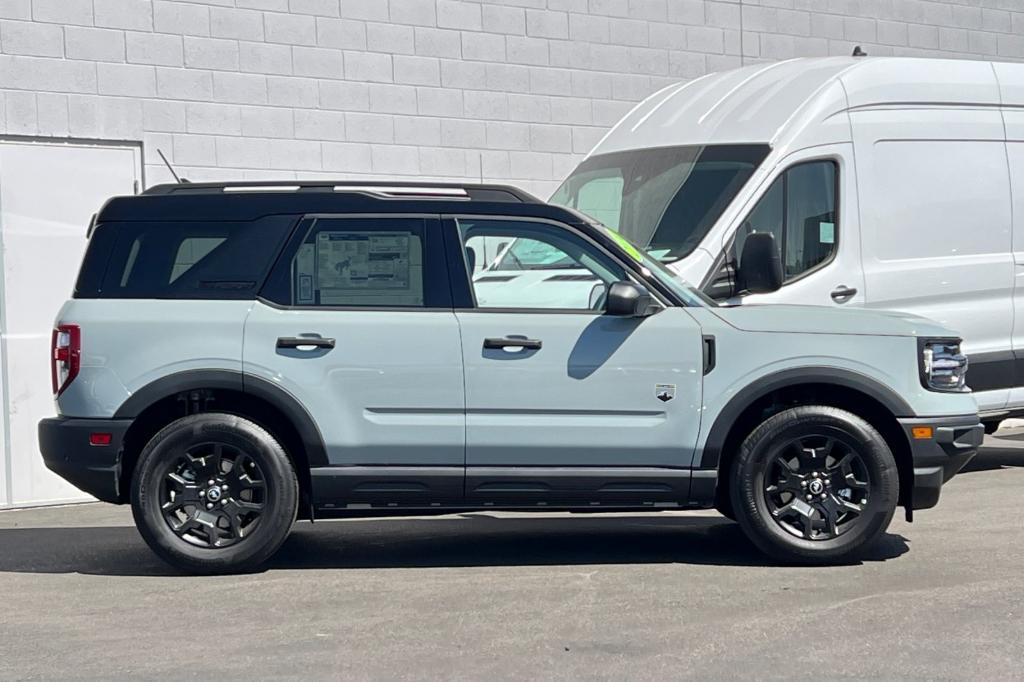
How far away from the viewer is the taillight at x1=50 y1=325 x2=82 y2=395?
283 inches

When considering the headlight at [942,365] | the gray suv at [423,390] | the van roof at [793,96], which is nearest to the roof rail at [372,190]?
the gray suv at [423,390]

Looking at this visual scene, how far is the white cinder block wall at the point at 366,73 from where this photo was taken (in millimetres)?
11125

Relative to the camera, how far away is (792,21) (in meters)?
14.6

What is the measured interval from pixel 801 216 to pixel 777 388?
257cm

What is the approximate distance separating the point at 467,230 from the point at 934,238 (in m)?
4.09

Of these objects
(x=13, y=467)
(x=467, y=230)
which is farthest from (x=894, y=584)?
(x=13, y=467)

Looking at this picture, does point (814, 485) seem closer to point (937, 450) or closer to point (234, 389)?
point (937, 450)

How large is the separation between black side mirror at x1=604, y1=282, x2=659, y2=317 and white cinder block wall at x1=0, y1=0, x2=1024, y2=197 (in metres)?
5.41

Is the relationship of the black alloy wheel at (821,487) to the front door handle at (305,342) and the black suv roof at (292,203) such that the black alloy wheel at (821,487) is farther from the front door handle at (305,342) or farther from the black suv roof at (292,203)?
the front door handle at (305,342)

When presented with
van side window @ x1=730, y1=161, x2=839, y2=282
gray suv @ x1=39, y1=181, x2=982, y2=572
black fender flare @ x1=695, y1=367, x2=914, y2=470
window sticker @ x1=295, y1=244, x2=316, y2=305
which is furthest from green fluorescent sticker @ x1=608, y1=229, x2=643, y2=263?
van side window @ x1=730, y1=161, x2=839, y2=282

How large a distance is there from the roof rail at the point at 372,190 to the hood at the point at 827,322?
1.18 m

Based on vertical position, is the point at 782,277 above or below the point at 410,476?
above

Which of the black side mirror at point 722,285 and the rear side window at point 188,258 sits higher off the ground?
the rear side window at point 188,258

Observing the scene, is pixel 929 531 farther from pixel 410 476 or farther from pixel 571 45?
pixel 571 45
